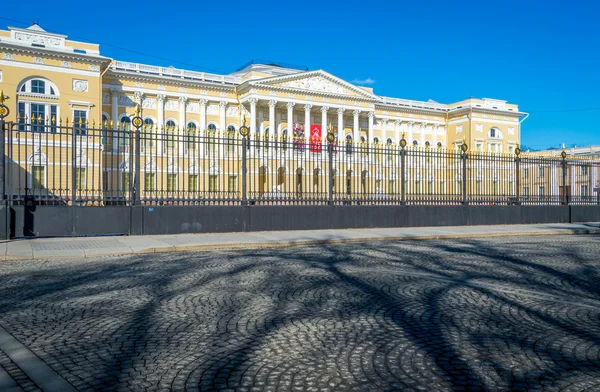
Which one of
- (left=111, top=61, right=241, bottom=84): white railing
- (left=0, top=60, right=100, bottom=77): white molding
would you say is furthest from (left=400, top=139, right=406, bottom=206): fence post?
(left=111, top=61, right=241, bottom=84): white railing

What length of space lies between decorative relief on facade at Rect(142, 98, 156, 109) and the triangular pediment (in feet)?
40.4

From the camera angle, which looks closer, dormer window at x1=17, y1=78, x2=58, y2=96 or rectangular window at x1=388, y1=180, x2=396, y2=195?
rectangular window at x1=388, y1=180, x2=396, y2=195

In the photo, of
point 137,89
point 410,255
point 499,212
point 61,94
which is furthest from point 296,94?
point 410,255

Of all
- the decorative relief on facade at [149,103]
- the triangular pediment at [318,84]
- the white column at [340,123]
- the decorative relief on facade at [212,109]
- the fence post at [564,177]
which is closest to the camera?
the fence post at [564,177]

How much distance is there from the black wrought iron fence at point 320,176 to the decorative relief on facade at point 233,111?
44107 mm

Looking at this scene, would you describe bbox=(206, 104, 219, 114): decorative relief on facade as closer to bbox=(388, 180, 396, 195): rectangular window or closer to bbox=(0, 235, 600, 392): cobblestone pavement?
bbox=(388, 180, 396, 195): rectangular window

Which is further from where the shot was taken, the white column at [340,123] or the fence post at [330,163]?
the white column at [340,123]

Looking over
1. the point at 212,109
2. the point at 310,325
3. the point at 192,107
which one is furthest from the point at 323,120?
the point at 310,325

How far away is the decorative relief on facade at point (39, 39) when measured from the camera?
44656 mm

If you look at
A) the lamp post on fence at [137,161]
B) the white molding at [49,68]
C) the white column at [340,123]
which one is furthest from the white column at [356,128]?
the lamp post on fence at [137,161]

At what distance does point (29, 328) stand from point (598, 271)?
8.09 metres

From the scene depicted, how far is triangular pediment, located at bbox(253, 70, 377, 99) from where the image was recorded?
62344mm

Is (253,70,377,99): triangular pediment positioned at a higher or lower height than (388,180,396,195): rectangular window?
higher

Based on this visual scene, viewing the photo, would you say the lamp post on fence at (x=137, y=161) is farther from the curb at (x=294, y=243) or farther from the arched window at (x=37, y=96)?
the arched window at (x=37, y=96)
